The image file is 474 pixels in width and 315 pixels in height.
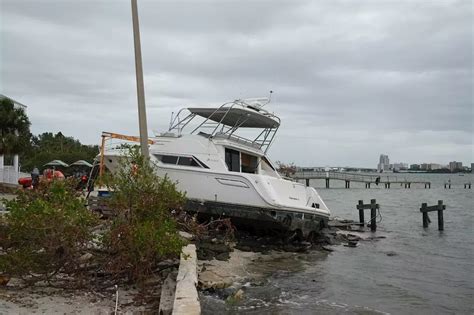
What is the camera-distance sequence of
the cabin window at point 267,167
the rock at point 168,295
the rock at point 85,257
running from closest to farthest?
the rock at point 168,295
the rock at point 85,257
the cabin window at point 267,167

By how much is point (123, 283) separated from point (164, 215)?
4.15ft

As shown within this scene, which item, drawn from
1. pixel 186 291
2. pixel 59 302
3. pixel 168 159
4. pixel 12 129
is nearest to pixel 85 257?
pixel 59 302

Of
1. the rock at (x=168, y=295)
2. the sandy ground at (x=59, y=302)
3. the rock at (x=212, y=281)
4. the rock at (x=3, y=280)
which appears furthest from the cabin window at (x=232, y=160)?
the rock at (x=3, y=280)

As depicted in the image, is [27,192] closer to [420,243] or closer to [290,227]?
[290,227]

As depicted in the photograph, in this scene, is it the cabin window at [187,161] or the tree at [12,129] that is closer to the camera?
the cabin window at [187,161]

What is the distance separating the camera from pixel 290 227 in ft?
49.1

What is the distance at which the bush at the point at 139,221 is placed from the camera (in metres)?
7.37

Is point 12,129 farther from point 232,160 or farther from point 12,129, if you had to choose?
point 232,160

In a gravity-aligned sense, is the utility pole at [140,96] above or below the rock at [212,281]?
above

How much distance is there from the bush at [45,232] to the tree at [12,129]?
1792cm

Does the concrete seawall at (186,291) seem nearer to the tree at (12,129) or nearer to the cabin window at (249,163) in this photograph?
the cabin window at (249,163)

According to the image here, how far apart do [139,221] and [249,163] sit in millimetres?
9287

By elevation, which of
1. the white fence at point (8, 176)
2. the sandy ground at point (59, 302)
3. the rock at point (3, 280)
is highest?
the white fence at point (8, 176)

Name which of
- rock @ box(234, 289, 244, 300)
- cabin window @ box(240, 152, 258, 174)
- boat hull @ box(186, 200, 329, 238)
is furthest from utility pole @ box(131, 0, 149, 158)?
cabin window @ box(240, 152, 258, 174)
